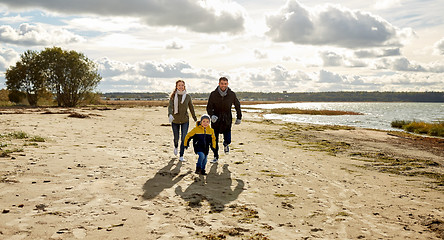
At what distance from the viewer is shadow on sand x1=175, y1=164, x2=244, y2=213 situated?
570 centimetres

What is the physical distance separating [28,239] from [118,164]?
4.45m

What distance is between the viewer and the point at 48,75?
49719 mm

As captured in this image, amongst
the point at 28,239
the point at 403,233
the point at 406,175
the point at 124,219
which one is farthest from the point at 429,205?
the point at 28,239

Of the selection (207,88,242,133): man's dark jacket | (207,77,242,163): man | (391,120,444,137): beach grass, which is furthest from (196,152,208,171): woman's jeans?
(391,120,444,137): beach grass

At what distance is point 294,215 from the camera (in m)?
5.38

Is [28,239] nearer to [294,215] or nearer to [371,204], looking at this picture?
[294,215]

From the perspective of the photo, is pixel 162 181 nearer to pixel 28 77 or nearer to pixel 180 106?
pixel 180 106

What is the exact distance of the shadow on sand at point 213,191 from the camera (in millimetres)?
5703

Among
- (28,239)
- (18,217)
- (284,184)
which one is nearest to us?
(28,239)

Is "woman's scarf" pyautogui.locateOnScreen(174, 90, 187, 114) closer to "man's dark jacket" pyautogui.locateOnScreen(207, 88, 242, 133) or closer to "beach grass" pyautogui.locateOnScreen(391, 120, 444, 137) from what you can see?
"man's dark jacket" pyautogui.locateOnScreen(207, 88, 242, 133)

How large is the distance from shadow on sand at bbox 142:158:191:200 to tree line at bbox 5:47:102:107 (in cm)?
4811

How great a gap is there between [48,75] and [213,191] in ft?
173

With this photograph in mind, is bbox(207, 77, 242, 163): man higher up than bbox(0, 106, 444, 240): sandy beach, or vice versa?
bbox(207, 77, 242, 163): man

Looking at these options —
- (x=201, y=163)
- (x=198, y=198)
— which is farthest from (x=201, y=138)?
(x=198, y=198)
